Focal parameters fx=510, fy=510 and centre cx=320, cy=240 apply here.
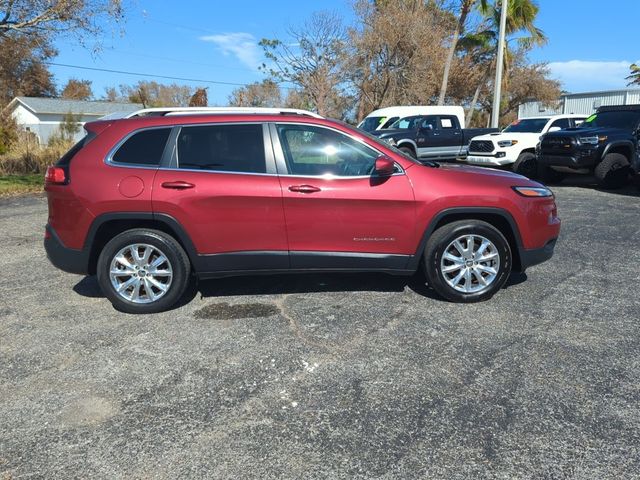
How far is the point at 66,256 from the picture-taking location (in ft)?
14.4

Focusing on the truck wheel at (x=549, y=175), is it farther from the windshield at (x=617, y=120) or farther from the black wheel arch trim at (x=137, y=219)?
the black wheel arch trim at (x=137, y=219)

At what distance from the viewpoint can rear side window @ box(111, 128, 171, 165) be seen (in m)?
4.35

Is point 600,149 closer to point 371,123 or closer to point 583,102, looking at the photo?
point 371,123

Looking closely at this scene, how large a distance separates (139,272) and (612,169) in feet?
35.3

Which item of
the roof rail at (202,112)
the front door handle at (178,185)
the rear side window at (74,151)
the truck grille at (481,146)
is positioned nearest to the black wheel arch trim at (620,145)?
the truck grille at (481,146)

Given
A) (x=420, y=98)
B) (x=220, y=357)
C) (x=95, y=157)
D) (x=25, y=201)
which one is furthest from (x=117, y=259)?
(x=420, y=98)

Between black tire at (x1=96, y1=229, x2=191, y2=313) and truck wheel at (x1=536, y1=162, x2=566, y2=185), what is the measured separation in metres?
10.6

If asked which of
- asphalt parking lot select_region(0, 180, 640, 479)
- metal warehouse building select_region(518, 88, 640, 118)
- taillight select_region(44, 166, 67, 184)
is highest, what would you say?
metal warehouse building select_region(518, 88, 640, 118)

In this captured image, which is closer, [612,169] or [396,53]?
[612,169]

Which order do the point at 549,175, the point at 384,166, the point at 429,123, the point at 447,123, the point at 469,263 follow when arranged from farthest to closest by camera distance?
1. the point at 447,123
2. the point at 429,123
3. the point at 549,175
4. the point at 469,263
5. the point at 384,166

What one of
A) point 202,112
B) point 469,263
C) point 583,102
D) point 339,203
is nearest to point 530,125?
point 469,263

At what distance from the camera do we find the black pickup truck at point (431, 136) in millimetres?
15383

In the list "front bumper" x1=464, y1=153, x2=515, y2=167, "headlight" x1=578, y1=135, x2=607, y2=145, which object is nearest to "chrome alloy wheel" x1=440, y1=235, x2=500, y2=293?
"headlight" x1=578, y1=135, x2=607, y2=145

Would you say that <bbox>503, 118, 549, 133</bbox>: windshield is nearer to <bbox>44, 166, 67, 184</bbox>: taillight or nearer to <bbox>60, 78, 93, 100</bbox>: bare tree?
<bbox>44, 166, 67, 184</bbox>: taillight
